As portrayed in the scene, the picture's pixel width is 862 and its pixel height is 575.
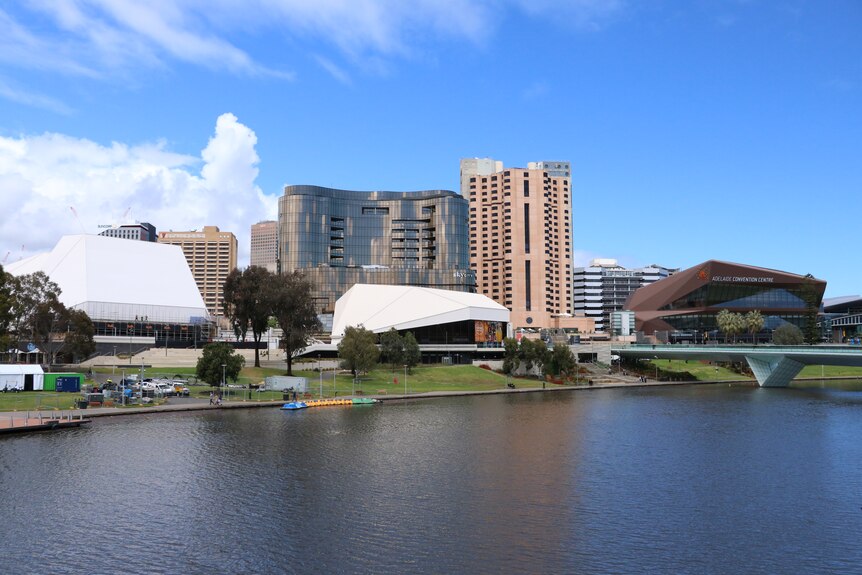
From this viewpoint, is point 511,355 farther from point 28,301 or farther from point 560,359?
point 28,301

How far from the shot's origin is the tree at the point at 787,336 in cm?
18675

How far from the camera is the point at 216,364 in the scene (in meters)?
96.1

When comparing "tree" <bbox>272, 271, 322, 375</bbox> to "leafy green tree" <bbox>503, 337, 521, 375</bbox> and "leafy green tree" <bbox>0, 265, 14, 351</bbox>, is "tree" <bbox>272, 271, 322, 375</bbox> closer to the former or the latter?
"leafy green tree" <bbox>0, 265, 14, 351</bbox>

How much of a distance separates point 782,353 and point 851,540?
351 feet

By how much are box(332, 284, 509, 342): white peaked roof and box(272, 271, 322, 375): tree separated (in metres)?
40.1

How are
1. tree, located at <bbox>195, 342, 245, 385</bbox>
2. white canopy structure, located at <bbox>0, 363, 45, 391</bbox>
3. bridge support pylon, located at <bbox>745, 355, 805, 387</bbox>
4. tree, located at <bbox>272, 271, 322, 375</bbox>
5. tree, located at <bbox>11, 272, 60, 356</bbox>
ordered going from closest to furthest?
white canopy structure, located at <bbox>0, 363, 45, 391</bbox> < tree, located at <bbox>195, 342, 245, 385</bbox> < tree, located at <bbox>11, 272, 60, 356</bbox> < tree, located at <bbox>272, 271, 322, 375</bbox> < bridge support pylon, located at <bbox>745, 355, 805, 387</bbox>

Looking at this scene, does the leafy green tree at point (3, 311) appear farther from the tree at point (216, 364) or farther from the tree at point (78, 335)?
the tree at point (216, 364)

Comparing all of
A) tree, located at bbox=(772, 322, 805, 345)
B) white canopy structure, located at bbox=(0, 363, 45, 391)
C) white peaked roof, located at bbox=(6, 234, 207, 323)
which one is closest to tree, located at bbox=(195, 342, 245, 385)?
white canopy structure, located at bbox=(0, 363, 45, 391)

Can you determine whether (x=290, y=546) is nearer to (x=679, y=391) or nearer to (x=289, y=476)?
(x=289, y=476)

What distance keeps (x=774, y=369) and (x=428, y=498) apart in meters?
118

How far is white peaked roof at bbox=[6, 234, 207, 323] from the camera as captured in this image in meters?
154

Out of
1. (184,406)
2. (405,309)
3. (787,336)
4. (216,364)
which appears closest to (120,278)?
(405,309)

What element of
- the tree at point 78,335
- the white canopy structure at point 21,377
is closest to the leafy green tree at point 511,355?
the tree at point 78,335

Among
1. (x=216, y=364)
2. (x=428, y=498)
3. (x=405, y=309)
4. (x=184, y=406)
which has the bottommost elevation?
(x=428, y=498)
